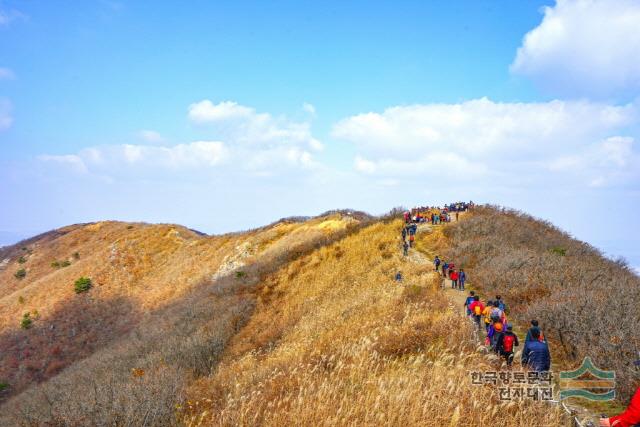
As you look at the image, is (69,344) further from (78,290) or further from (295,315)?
(295,315)

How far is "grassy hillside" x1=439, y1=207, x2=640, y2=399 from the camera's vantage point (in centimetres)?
766

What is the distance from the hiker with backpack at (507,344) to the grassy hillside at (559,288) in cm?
153

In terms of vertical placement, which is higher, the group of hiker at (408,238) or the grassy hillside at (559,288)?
the group of hiker at (408,238)

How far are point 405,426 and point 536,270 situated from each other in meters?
13.2

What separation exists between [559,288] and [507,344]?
674cm

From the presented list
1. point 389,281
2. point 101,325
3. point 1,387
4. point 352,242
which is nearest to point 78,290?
point 101,325

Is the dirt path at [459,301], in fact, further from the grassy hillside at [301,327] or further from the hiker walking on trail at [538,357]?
the hiker walking on trail at [538,357]

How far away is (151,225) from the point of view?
5581 cm

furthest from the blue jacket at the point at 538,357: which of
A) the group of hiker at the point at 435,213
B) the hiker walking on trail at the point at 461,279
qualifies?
the group of hiker at the point at 435,213

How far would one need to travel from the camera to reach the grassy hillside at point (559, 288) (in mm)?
7656

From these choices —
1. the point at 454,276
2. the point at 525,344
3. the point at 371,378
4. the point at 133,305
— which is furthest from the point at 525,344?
the point at 133,305

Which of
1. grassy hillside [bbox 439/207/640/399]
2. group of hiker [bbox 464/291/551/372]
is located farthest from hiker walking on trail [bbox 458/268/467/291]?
group of hiker [bbox 464/291/551/372]

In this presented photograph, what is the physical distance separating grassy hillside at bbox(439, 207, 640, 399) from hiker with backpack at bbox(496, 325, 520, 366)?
153 centimetres

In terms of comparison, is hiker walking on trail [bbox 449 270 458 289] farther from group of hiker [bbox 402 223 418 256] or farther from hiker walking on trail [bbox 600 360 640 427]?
hiker walking on trail [bbox 600 360 640 427]
